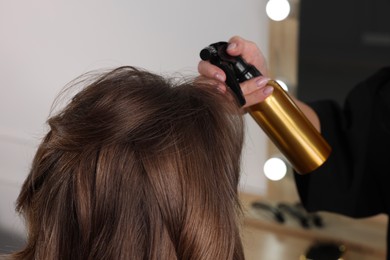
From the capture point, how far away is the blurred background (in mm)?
1502

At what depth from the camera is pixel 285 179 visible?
169cm

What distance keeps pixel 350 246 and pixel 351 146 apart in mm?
521

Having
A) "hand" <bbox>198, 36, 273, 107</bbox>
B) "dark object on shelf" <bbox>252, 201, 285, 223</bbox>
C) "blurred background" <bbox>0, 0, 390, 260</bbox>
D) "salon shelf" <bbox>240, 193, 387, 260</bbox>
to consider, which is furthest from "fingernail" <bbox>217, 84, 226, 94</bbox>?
"dark object on shelf" <bbox>252, 201, 285, 223</bbox>

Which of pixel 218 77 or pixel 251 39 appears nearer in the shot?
pixel 218 77

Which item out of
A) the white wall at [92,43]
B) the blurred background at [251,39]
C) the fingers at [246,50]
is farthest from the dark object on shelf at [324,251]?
the fingers at [246,50]

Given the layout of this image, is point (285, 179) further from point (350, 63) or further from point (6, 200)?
point (6, 200)

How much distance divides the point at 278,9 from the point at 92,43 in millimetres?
549

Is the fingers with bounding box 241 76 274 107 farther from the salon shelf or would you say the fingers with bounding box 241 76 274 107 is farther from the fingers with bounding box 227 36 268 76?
the salon shelf

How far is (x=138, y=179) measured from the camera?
65cm

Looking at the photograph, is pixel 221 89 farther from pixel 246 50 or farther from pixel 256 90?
pixel 246 50

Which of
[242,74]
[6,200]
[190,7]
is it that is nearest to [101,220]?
[242,74]

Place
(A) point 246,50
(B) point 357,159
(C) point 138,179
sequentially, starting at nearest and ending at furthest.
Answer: (C) point 138,179
(A) point 246,50
(B) point 357,159

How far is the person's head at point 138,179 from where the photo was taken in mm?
654

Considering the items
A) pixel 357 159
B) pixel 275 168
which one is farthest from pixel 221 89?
pixel 275 168
